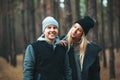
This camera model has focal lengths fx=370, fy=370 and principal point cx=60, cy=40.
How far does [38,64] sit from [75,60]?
69 cm

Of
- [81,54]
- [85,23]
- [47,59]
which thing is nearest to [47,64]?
[47,59]

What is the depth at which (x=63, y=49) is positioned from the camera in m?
5.77

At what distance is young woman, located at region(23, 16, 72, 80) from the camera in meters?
5.50

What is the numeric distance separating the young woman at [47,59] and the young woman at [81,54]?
0.23 metres

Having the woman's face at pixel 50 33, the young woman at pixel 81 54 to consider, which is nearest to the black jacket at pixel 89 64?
the young woman at pixel 81 54

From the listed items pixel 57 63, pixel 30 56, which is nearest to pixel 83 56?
pixel 57 63

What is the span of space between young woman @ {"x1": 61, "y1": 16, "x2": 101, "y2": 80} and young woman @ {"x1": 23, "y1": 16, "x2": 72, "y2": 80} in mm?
235

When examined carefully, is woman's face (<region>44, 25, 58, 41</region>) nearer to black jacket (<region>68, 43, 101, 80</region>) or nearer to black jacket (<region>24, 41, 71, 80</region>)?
black jacket (<region>24, 41, 71, 80</region>)

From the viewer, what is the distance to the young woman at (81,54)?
234 inches

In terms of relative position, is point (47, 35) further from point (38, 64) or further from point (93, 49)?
point (93, 49)

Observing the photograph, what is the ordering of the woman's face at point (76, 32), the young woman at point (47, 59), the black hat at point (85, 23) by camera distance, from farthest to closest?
the black hat at point (85, 23) < the woman's face at point (76, 32) < the young woman at point (47, 59)

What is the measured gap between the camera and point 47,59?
558 cm

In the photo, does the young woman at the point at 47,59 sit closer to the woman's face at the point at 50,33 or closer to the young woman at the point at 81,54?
the woman's face at the point at 50,33

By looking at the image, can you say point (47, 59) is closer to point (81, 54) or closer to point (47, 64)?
point (47, 64)
